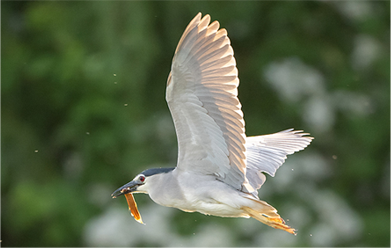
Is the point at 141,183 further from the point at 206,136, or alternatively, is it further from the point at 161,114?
the point at 161,114

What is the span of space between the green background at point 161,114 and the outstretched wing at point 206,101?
200 cm

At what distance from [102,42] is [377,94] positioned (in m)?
2.64

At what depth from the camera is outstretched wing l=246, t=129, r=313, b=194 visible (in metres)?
2.44

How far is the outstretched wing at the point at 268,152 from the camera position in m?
2.44

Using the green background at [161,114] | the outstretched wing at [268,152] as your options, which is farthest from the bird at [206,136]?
the green background at [161,114]

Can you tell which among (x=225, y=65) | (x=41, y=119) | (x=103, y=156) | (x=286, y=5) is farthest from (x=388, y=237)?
(x=225, y=65)

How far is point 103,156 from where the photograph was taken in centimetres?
450

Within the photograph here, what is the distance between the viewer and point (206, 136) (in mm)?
2018

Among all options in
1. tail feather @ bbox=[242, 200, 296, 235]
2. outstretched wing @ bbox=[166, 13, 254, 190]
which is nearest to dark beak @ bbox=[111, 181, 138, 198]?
outstretched wing @ bbox=[166, 13, 254, 190]

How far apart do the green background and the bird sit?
1.92 meters

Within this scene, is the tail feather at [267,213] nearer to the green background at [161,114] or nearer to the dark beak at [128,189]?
the dark beak at [128,189]

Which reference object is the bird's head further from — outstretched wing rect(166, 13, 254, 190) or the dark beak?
outstretched wing rect(166, 13, 254, 190)

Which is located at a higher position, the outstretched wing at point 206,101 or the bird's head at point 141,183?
the outstretched wing at point 206,101

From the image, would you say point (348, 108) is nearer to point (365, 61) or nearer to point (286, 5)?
point (365, 61)
